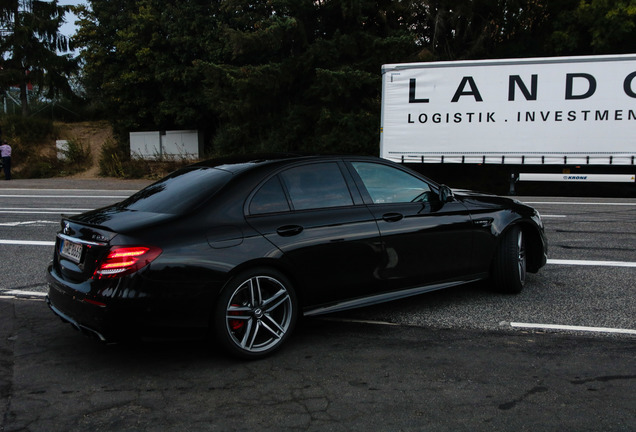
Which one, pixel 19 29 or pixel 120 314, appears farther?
pixel 19 29

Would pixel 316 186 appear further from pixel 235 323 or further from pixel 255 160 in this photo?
pixel 235 323

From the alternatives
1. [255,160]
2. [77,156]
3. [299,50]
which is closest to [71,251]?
[255,160]

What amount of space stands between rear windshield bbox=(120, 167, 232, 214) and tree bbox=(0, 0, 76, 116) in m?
32.0

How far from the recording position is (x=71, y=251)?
4.08m

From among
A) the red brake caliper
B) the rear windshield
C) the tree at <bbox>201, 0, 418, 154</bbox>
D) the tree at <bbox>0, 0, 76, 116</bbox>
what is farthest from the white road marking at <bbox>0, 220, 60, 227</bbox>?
the tree at <bbox>0, 0, 76, 116</bbox>

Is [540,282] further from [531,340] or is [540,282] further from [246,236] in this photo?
[246,236]

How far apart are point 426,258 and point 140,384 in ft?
8.52

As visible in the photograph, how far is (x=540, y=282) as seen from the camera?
20.1 ft

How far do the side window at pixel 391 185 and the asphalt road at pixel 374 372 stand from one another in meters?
1.06

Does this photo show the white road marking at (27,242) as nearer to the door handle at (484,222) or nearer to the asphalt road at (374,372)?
the asphalt road at (374,372)

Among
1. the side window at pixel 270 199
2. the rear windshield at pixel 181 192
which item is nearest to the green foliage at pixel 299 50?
the rear windshield at pixel 181 192

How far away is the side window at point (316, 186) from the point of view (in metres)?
4.45

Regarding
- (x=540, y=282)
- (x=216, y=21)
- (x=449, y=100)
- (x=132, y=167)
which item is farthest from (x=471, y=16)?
(x=540, y=282)

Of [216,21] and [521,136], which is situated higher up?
[216,21]
